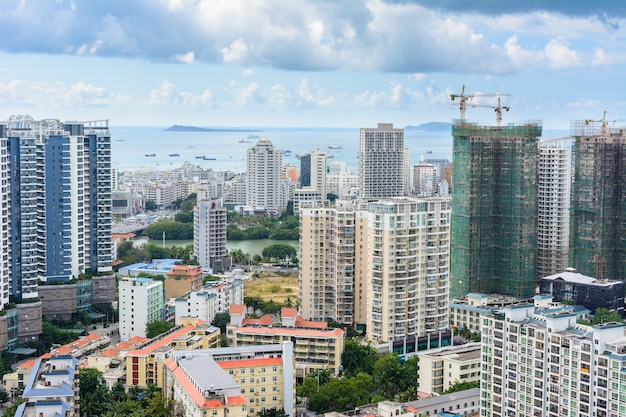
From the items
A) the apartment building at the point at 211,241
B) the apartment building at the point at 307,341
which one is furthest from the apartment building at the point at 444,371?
the apartment building at the point at 211,241

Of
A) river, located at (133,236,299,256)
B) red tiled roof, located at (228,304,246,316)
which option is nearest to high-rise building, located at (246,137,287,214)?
river, located at (133,236,299,256)

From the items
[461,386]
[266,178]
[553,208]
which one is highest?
[266,178]

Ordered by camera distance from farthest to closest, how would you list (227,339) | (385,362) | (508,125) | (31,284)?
(508,125), (31,284), (227,339), (385,362)

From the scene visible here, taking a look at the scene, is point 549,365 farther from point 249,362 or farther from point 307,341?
point 307,341

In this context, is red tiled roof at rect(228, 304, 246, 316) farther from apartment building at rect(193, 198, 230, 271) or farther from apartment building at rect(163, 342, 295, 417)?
apartment building at rect(193, 198, 230, 271)

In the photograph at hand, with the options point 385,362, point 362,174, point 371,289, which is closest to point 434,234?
point 371,289

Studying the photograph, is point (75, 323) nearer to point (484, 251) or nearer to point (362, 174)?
point (484, 251)

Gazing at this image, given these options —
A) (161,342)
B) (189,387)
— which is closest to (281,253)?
(161,342)
